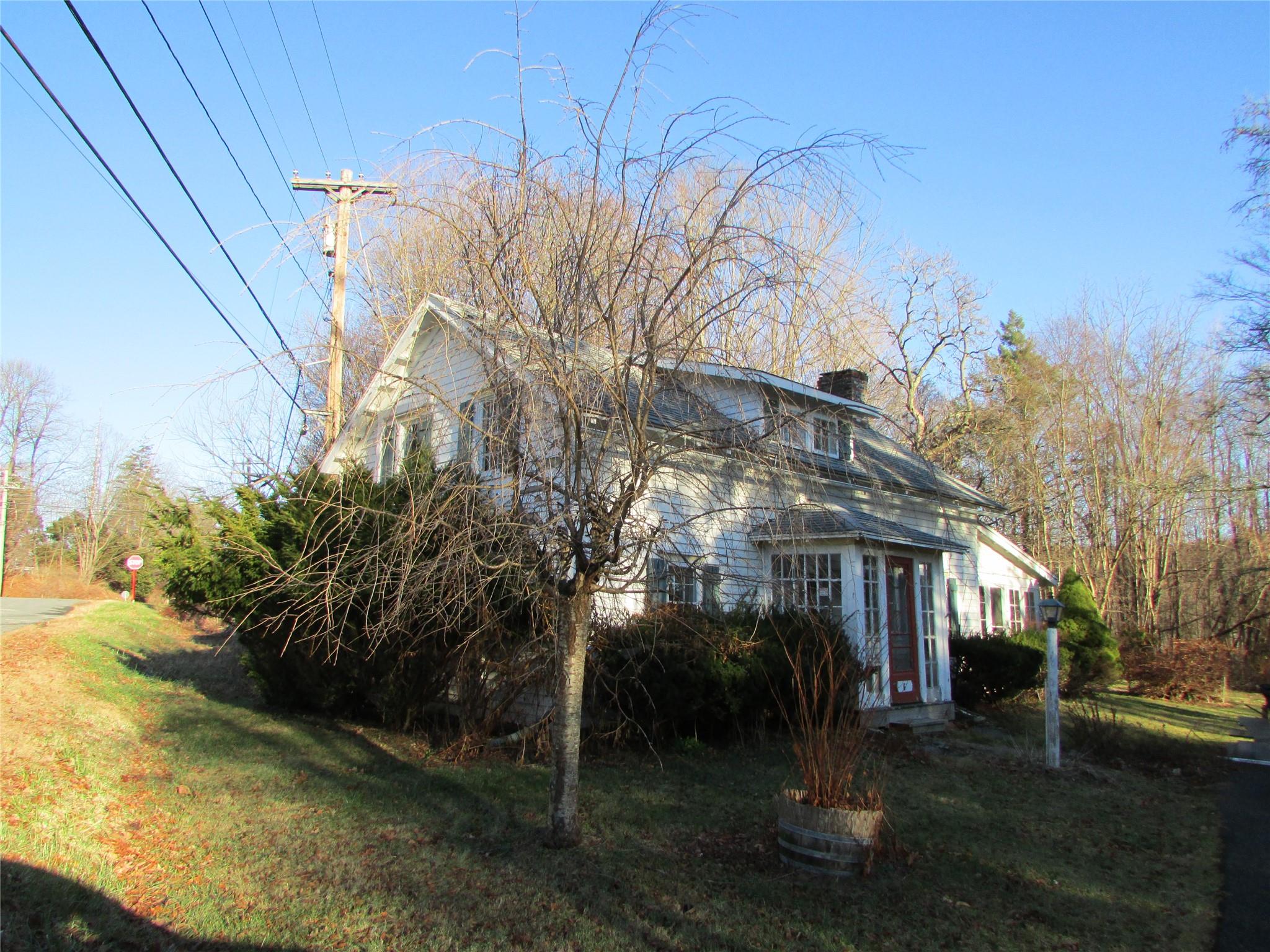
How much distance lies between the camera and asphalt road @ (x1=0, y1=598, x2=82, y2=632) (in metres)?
17.7

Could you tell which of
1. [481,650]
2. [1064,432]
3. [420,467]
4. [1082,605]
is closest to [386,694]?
[481,650]

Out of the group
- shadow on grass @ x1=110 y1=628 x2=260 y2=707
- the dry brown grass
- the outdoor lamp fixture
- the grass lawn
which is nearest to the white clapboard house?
the outdoor lamp fixture

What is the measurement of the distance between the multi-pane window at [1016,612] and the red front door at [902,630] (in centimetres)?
856

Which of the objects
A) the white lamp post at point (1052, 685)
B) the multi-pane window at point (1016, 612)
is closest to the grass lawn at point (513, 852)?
the white lamp post at point (1052, 685)

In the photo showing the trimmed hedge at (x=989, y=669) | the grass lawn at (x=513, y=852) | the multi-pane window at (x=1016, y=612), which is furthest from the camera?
the multi-pane window at (x=1016, y=612)

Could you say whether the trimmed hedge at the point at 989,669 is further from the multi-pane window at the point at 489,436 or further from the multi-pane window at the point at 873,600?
the multi-pane window at the point at 489,436

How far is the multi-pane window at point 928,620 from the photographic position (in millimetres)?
13367

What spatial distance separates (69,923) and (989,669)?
590 inches

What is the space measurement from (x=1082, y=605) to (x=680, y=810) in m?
16.5

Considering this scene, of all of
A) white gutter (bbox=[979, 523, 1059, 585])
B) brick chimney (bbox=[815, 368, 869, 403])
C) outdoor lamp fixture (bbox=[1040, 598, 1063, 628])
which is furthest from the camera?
white gutter (bbox=[979, 523, 1059, 585])

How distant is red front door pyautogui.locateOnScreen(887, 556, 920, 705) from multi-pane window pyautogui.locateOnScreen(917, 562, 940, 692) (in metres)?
0.23

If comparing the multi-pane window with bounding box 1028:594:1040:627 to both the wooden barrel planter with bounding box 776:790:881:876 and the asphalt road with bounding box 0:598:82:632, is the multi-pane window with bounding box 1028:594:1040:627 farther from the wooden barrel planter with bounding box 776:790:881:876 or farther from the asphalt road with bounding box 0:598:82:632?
the asphalt road with bounding box 0:598:82:632

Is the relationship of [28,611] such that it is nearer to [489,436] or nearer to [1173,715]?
[489,436]

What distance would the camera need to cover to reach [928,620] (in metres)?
13.6
